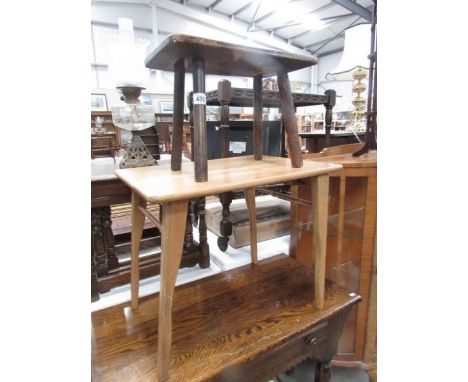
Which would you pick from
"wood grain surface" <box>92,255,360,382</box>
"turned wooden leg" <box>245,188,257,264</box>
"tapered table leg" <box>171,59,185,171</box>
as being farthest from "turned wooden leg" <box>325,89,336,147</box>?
"tapered table leg" <box>171,59,185,171</box>

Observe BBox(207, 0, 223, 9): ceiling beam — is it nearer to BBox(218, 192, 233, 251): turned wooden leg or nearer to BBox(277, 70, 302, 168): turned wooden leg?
BBox(218, 192, 233, 251): turned wooden leg

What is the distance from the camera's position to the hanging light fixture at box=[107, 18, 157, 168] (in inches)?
36.5

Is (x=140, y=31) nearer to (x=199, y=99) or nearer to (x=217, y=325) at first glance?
(x=199, y=99)

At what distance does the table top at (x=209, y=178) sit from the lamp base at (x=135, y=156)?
0.23m

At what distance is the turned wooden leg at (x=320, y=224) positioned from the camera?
76 centimetres

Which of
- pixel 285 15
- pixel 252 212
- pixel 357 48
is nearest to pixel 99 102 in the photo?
pixel 285 15

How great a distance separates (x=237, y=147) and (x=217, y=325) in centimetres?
126

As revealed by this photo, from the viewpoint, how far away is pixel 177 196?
52 centimetres

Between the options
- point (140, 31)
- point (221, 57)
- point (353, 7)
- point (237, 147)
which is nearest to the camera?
point (221, 57)

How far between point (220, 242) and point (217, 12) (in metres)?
6.62

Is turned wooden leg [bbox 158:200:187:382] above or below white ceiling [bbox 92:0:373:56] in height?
below

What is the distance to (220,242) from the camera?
4.47 feet

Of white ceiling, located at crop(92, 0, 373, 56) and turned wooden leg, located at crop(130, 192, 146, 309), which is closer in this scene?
turned wooden leg, located at crop(130, 192, 146, 309)
